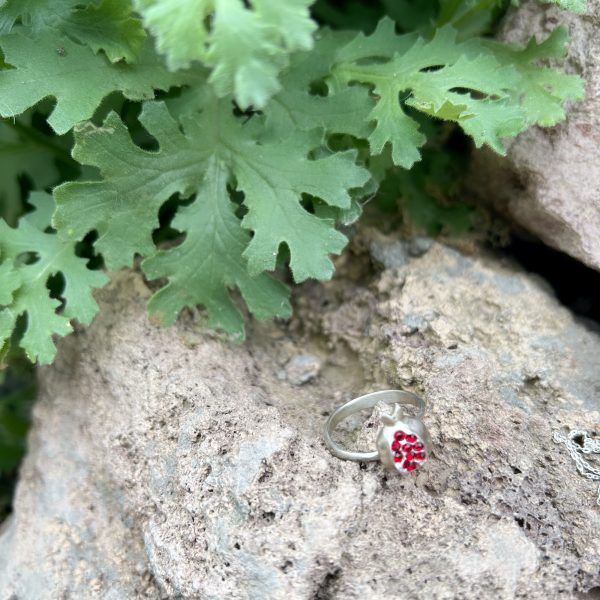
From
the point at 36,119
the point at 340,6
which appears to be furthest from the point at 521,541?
the point at 340,6

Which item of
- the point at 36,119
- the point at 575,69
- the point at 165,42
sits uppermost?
the point at 165,42

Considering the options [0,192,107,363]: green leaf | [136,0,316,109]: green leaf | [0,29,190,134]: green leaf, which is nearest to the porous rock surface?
[0,192,107,363]: green leaf

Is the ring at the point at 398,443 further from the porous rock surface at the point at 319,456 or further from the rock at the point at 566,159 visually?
the rock at the point at 566,159

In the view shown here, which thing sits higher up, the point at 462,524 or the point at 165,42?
the point at 165,42

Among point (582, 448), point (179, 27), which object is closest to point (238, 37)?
point (179, 27)

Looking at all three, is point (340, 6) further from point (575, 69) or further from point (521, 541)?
point (521, 541)

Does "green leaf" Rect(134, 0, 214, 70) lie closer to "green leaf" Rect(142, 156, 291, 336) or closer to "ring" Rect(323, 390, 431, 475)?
"green leaf" Rect(142, 156, 291, 336)

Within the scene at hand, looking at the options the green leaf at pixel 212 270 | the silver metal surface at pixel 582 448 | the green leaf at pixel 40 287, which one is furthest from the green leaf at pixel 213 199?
the silver metal surface at pixel 582 448
